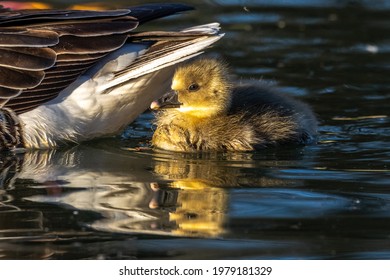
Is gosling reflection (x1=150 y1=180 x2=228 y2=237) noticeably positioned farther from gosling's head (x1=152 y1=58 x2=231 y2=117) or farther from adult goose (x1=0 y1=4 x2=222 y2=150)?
adult goose (x1=0 y1=4 x2=222 y2=150)

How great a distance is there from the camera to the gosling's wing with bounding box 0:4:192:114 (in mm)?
6746

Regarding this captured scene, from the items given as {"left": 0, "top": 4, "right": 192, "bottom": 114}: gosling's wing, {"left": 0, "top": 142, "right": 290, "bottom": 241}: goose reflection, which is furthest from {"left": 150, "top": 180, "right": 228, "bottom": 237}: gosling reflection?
{"left": 0, "top": 4, "right": 192, "bottom": 114}: gosling's wing

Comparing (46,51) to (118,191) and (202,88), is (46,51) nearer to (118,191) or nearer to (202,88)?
(202,88)

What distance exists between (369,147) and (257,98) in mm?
806

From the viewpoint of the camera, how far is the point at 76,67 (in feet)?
22.2

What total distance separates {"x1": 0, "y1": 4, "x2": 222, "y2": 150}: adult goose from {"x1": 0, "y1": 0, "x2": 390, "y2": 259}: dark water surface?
0.19 m

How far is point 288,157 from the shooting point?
21.6 feet

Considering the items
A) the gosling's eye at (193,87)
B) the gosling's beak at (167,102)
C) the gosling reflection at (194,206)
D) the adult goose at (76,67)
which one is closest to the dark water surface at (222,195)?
the gosling reflection at (194,206)

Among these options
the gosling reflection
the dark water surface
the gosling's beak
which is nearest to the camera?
the dark water surface

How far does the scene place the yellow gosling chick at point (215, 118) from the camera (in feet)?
22.1

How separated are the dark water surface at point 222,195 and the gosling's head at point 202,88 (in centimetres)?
33

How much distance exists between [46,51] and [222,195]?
1.79 m

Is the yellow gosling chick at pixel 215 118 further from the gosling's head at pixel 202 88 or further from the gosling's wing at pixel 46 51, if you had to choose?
the gosling's wing at pixel 46 51
